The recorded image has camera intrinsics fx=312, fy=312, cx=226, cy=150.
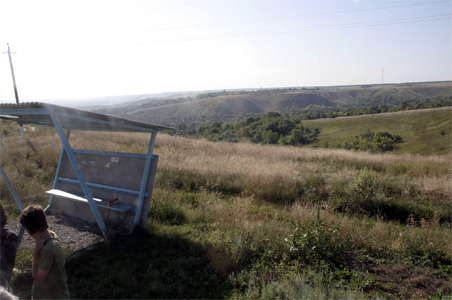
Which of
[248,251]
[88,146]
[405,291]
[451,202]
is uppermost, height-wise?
[88,146]

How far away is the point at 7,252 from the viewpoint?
3.70 m

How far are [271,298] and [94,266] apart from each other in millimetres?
2743

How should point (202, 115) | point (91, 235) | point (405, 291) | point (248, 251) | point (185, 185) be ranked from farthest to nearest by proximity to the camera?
point (202, 115) < point (185, 185) < point (91, 235) < point (248, 251) < point (405, 291)

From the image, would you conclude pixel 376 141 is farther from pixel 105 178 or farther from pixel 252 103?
pixel 252 103

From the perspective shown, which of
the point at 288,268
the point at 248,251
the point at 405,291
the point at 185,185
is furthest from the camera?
the point at 185,185

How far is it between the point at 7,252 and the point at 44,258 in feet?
3.88

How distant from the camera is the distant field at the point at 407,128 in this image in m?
47.7

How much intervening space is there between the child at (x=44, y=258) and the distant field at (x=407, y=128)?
161 feet

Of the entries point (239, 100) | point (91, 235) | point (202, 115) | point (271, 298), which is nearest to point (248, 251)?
point (271, 298)

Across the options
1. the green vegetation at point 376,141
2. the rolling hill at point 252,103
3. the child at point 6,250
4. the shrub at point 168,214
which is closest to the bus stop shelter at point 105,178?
the shrub at point 168,214

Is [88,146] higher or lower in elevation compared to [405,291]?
higher

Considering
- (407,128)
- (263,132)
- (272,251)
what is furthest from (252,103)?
(272,251)

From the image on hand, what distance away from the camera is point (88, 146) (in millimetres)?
15258

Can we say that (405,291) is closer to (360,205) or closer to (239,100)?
(360,205)
